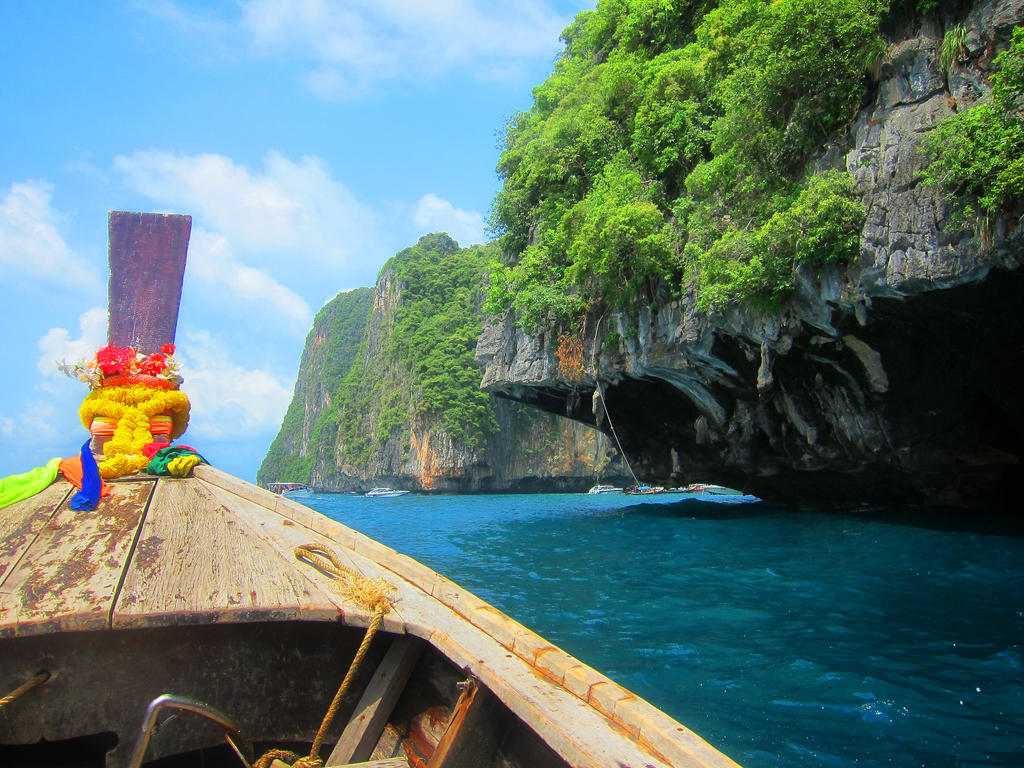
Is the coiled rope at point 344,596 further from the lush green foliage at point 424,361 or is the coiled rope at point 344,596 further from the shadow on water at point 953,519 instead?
the lush green foliage at point 424,361

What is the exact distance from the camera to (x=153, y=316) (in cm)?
398

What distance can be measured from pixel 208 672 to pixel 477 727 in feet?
3.62

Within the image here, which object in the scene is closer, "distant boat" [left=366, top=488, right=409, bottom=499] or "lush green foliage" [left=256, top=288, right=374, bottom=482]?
"distant boat" [left=366, top=488, right=409, bottom=499]

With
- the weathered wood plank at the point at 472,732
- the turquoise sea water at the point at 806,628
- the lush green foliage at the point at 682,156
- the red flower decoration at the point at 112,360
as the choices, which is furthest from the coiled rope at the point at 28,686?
the lush green foliage at the point at 682,156

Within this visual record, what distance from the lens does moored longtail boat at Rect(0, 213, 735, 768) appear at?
1.81 metres

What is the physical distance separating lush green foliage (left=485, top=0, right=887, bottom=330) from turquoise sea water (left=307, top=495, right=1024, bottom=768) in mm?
3849

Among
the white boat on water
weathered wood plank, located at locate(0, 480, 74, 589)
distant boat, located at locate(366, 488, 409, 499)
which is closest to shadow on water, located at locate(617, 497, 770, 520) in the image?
weathered wood plank, located at locate(0, 480, 74, 589)

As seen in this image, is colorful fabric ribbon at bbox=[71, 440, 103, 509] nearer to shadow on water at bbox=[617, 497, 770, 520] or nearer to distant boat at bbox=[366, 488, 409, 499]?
shadow on water at bbox=[617, 497, 770, 520]

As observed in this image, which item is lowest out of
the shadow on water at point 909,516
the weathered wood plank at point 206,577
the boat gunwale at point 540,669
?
the shadow on water at point 909,516

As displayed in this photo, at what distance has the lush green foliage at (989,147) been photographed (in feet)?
17.5

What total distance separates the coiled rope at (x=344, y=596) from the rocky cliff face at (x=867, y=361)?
21.7ft

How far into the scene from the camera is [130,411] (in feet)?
11.1

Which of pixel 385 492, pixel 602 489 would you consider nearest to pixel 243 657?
pixel 602 489

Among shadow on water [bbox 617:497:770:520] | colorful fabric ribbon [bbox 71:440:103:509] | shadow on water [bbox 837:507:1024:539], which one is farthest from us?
shadow on water [bbox 617:497:770:520]
